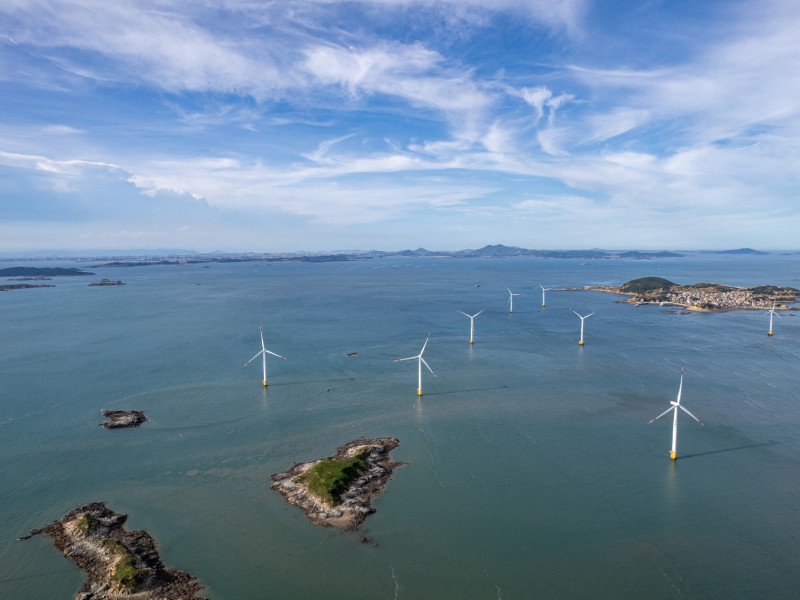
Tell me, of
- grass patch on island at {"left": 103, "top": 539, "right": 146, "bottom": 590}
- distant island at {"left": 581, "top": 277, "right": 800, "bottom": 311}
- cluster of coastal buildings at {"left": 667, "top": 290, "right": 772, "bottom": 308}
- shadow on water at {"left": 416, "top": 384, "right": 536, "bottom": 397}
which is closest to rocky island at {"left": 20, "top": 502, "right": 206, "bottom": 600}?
grass patch on island at {"left": 103, "top": 539, "right": 146, "bottom": 590}

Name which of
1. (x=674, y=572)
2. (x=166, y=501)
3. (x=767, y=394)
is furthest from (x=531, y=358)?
(x=166, y=501)

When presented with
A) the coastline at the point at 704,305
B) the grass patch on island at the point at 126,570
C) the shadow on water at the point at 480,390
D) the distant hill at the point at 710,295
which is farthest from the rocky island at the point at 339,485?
the distant hill at the point at 710,295

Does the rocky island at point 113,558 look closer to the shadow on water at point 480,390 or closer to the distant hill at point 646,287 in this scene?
the shadow on water at point 480,390

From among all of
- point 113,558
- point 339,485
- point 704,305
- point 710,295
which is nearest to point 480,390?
point 339,485

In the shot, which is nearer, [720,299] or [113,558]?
[113,558]

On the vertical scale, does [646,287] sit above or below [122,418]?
above

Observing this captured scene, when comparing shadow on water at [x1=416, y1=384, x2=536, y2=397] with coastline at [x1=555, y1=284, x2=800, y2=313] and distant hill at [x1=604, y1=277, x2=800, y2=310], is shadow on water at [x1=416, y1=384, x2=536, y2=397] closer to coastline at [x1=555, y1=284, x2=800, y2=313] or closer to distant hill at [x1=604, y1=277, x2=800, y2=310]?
coastline at [x1=555, y1=284, x2=800, y2=313]

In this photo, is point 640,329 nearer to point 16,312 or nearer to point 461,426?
point 461,426

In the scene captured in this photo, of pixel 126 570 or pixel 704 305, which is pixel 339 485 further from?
pixel 704 305
